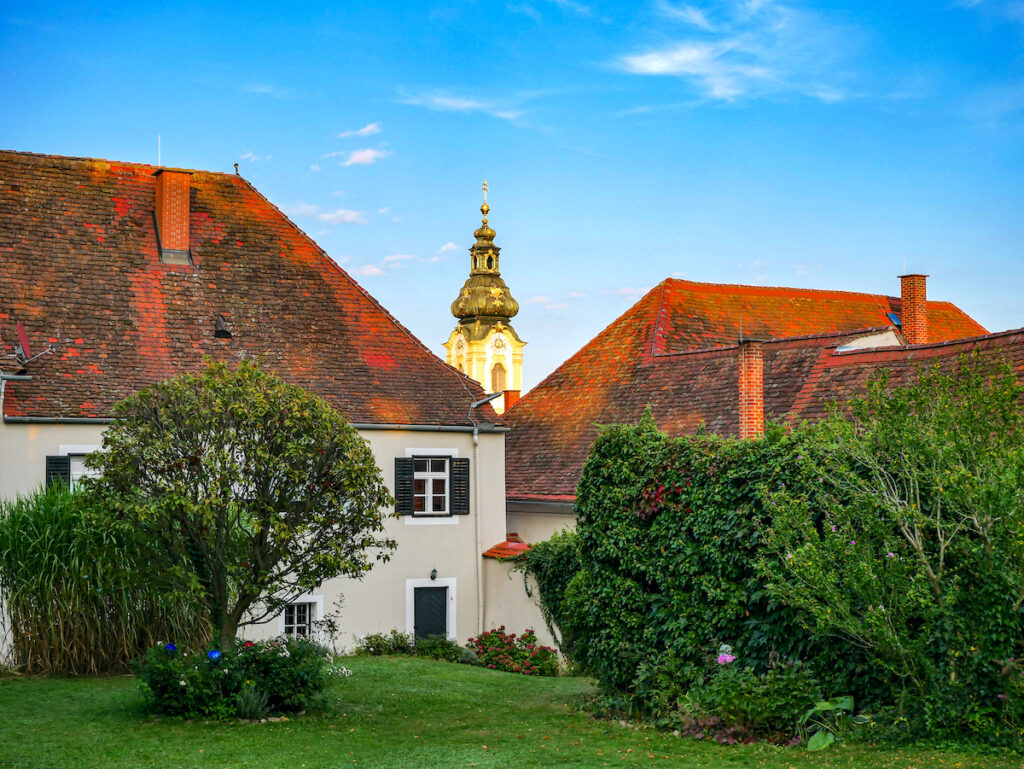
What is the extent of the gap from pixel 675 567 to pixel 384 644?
11630 mm

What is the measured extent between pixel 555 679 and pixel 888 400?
10.1 m

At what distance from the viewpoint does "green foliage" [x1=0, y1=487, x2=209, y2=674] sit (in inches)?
609

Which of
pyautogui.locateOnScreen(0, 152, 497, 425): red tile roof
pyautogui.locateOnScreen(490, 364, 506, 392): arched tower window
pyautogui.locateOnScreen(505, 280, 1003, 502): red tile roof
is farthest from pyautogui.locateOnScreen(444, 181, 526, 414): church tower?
pyautogui.locateOnScreen(0, 152, 497, 425): red tile roof

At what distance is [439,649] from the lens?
76.2ft

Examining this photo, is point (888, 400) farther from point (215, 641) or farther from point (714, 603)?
point (215, 641)

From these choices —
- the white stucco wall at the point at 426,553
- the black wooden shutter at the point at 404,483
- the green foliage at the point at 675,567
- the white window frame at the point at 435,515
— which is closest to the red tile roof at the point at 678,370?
the white stucco wall at the point at 426,553

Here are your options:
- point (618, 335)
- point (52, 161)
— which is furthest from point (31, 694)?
point (618, 335)

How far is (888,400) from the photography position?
1090 centimetres

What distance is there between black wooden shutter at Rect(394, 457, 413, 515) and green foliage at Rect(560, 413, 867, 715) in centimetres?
992

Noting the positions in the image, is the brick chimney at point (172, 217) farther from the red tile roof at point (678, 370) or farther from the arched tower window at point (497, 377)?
the arched tower window at point (497, 377)

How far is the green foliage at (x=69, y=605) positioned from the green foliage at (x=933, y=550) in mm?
8647

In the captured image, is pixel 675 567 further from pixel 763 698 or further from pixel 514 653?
pixel 514 653

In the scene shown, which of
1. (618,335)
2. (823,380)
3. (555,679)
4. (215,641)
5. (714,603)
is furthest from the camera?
(618,335)

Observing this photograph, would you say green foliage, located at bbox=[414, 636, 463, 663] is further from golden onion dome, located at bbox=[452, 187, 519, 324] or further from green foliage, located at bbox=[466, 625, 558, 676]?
golden onion dome, located at bbox=[452, 187, 519, 324]
